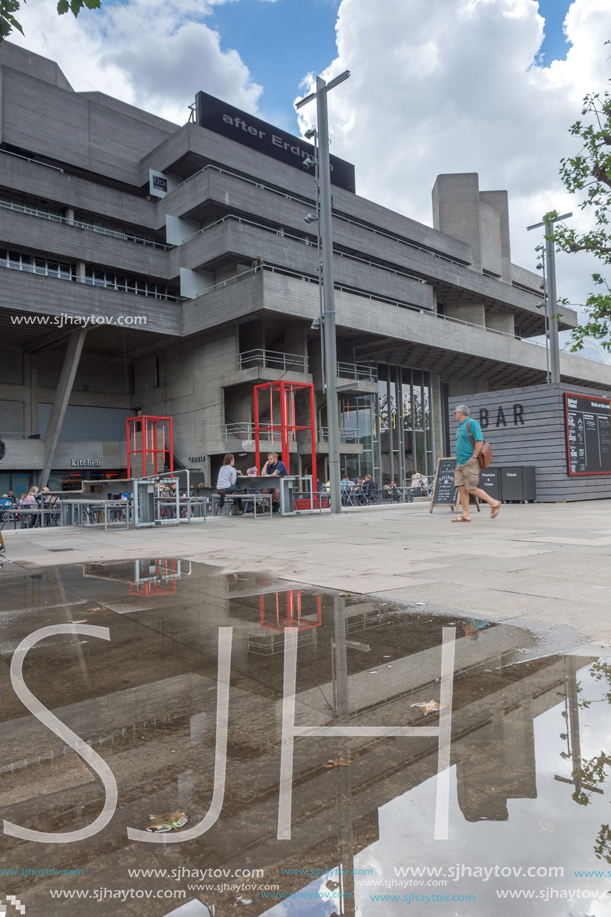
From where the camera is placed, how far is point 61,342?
30.0 metres

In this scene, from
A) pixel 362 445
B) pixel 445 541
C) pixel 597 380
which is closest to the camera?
pixel 445 541

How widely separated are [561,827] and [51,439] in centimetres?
3057

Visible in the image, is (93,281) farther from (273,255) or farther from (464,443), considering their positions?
(464,443)

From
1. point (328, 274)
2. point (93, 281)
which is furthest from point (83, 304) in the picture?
point (328, 274)

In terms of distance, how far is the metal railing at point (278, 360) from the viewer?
30.3 metres

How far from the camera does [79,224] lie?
29141mm

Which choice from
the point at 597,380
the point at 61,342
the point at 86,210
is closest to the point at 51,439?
the point at 61,342

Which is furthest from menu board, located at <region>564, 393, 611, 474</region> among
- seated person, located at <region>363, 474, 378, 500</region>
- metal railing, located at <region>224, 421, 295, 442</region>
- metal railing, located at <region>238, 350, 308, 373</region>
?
metal railing, located at <region>238, 350, 308, 373</region>

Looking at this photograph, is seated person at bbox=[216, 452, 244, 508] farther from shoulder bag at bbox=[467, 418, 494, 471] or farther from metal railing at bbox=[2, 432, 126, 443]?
metal railing at bbox=[2, 432, 126, 443]

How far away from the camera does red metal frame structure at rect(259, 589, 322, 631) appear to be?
11.7ft

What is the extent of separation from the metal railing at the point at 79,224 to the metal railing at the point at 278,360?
7.35m

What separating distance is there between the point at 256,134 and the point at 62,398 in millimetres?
18425

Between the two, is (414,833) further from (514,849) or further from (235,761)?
(235,761)

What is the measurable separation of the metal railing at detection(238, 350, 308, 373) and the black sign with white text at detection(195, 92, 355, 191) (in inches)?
461
